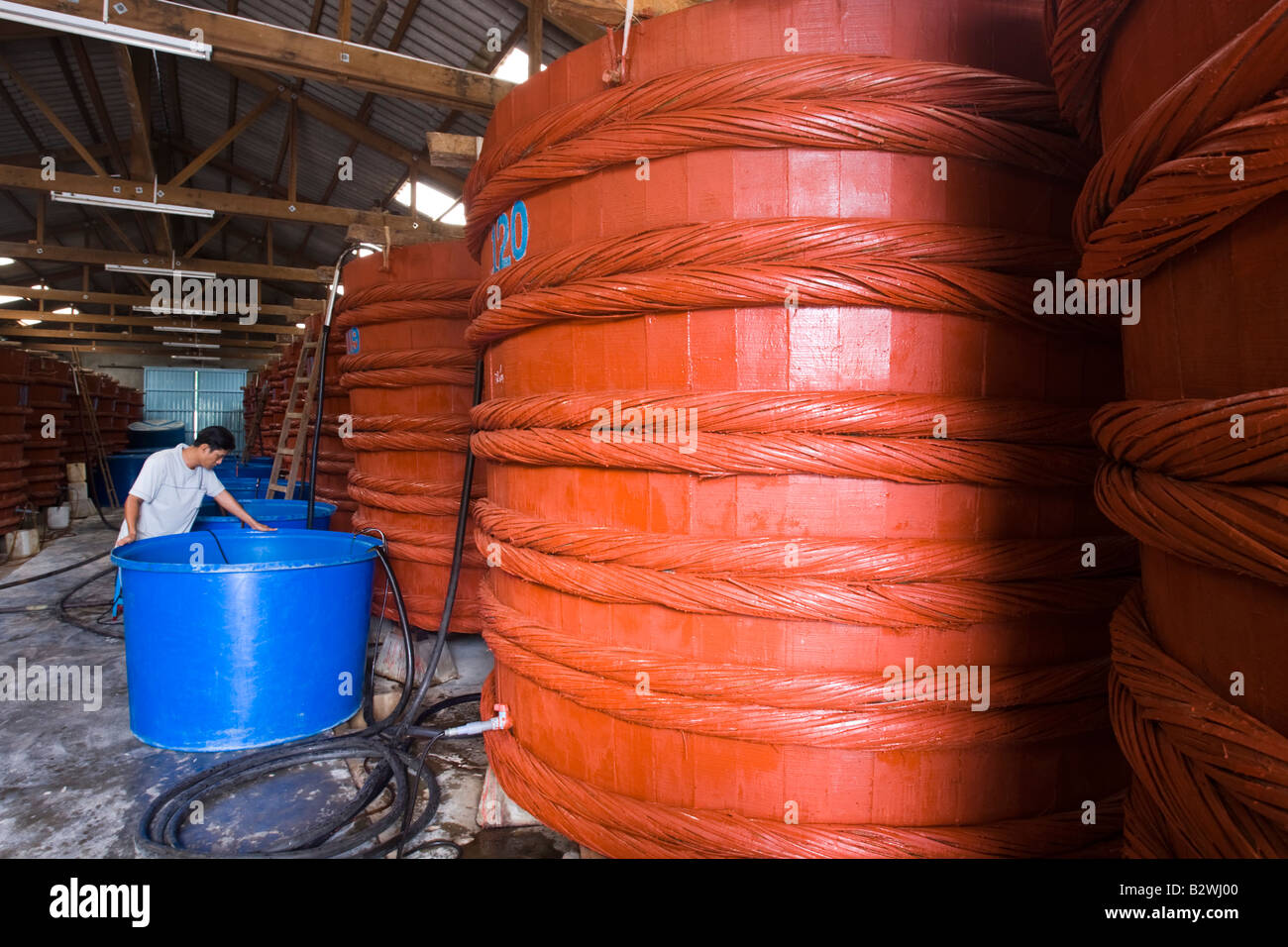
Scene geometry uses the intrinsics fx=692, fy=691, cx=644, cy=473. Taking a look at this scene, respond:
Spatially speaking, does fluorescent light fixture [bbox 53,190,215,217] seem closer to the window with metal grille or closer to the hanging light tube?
the hanging light tube

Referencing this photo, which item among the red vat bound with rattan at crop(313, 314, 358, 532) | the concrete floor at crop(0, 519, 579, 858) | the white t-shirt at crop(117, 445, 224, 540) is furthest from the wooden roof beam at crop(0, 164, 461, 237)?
the concrete floor at crop(0, 519, 579, 858)

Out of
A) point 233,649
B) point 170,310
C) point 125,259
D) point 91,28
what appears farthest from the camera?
point 170,310

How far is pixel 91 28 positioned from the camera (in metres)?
5.35

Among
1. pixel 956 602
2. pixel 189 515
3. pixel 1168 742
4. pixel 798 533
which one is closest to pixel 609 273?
pixel 798 533

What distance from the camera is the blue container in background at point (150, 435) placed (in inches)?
662

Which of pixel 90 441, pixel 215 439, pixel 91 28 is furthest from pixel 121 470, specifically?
pixel 215 439

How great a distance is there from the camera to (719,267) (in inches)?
66.0

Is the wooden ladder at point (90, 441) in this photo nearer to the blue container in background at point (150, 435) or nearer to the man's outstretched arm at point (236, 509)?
the blue container in background at point (150, 435)

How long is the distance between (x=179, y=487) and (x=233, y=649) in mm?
1868

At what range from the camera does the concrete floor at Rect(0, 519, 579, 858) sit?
91.7 inches

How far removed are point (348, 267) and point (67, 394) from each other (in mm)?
10482

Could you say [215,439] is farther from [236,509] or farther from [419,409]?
[419,409]
